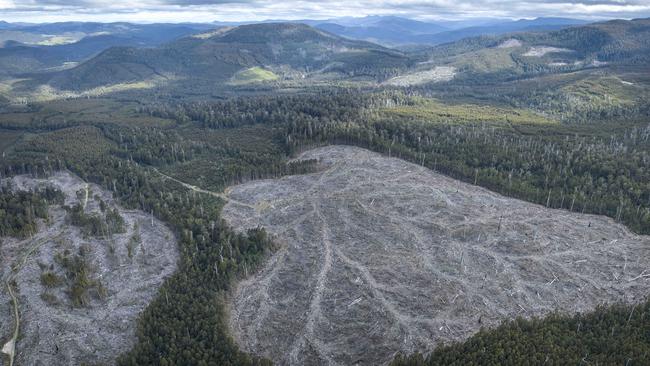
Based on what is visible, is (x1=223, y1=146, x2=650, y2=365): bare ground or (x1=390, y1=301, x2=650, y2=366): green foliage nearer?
(x1=390, y1=301, x2=650, y2=366): green foliage

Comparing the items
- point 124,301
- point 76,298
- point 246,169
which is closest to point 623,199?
point 246,169

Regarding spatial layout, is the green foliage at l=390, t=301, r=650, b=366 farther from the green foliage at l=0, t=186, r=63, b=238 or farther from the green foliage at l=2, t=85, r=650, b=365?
the green foliage at l=0, t=186, r=63, b=238

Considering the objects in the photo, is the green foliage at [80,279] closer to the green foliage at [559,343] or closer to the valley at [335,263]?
the valley at [335,263]

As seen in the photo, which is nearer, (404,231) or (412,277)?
(412,277)

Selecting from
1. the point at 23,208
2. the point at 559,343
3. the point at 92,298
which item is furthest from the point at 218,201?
the point at 559,343

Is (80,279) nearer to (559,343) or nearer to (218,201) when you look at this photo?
(218,201)

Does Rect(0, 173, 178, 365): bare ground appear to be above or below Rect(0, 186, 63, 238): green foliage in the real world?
below

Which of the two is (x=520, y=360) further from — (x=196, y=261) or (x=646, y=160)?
(x=646, y=160)

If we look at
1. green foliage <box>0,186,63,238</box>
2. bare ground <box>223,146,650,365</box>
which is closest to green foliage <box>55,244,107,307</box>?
green foliage <box>0,186,63,238</box>
